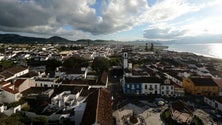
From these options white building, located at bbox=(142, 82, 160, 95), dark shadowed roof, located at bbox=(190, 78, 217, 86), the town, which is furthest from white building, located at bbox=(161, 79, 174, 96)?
dark shadowed roof, located at bbox=(190, 78, 217, 86)

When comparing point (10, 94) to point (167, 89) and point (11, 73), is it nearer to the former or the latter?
point (11, 73)

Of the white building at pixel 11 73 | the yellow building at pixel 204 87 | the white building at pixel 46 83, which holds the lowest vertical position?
the yellow building at pixel 204 87

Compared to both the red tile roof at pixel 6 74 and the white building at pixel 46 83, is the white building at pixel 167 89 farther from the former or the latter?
the red tile roof at pixel 6 74

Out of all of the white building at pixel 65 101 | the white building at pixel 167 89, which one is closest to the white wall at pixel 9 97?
Answer: the white building at pixel 65 101

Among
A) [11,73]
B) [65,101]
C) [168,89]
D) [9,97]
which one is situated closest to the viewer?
[65,101]

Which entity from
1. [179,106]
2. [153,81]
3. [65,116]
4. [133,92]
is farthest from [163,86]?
[65,116]

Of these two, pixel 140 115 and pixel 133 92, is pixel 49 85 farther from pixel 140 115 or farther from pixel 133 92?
pixel 140 115

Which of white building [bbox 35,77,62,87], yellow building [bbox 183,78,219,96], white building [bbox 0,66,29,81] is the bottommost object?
yellow building [bbox 183,78,219,96]

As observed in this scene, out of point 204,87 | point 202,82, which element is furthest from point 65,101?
point 202,82

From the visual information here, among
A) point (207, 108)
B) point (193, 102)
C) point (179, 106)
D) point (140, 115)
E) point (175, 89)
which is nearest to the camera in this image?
point (179, 106)

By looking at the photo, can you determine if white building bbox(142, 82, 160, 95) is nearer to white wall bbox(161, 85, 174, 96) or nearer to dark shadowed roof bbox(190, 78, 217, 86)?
white wall bbox(161, 85, 174, 96)

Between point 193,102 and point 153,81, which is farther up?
point 153,81
